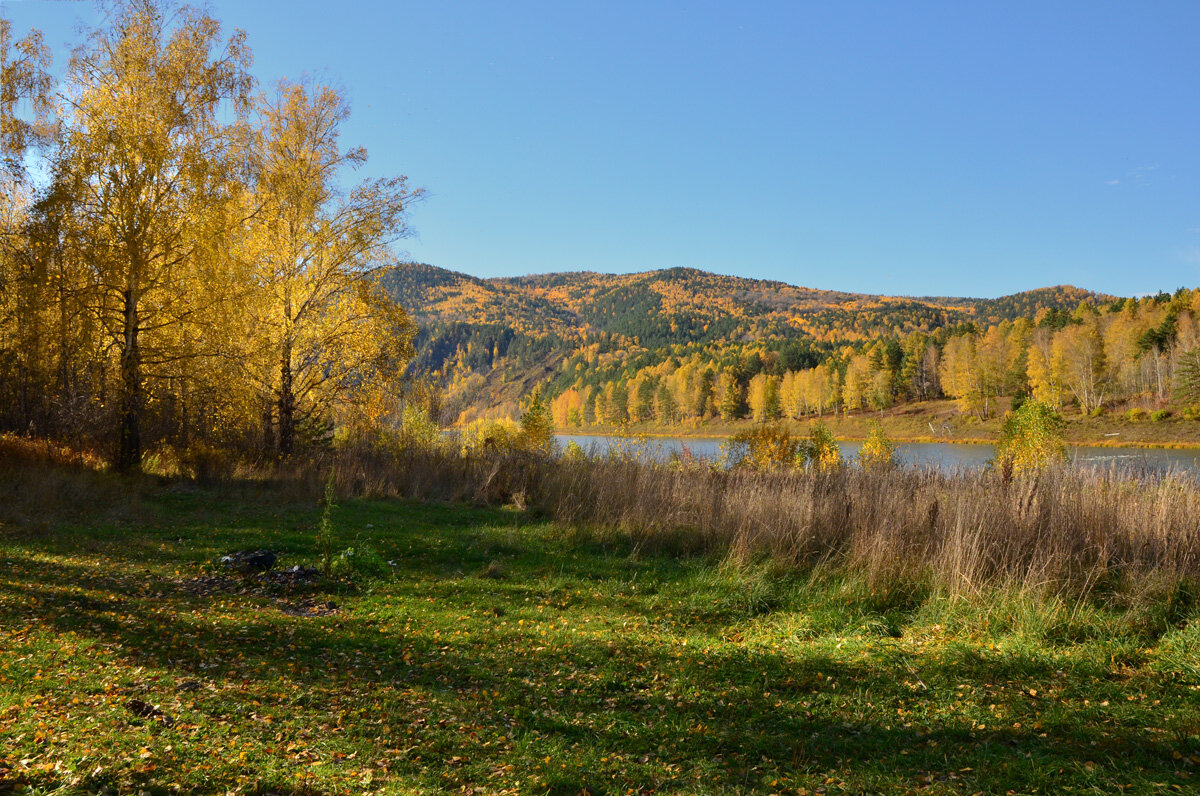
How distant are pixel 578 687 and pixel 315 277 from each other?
17775mm

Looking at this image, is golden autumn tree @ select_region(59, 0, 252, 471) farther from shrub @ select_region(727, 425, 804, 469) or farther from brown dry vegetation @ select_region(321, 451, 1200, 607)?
shrub @ select_region(727, 425, 804, 469)

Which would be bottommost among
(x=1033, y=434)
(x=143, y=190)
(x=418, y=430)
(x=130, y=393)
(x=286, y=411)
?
(x=418, y=430)

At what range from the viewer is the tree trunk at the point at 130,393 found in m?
15.6

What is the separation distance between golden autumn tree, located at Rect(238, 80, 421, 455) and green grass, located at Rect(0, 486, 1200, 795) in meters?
11.0

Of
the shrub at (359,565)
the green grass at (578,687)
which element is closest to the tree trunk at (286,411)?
the green grass at (578,687)

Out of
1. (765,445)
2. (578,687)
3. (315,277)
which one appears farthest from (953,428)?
(578,687)

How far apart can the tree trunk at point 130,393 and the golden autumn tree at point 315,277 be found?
3.24m

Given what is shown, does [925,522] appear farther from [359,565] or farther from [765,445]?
[765,445]

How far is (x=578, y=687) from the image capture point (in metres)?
5.64

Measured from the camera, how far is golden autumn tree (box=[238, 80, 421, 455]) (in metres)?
19.3

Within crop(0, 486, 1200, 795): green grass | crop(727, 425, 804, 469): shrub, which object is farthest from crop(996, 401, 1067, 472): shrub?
crop(0, 486, 1200, 795): green grass

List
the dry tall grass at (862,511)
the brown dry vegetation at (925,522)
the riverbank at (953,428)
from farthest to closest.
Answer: the riverbank at (953,428), the dry tall grass at (862,511), the brown dry vegetation at (925,522)

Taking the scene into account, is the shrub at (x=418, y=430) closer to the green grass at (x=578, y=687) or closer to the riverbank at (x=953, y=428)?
the riverbank at (x=953, y=428)

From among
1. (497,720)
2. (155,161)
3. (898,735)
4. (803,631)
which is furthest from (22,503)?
(898,735)
